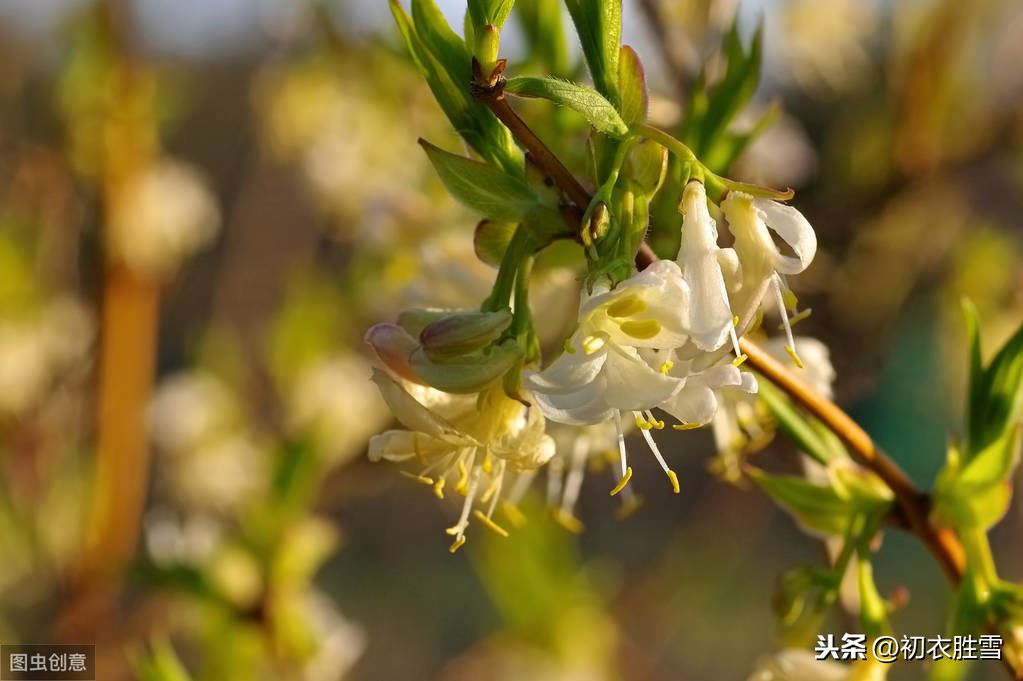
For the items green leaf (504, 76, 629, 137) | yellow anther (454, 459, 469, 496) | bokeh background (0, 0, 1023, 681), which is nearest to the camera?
green leaf (504, 76, 629, 137)

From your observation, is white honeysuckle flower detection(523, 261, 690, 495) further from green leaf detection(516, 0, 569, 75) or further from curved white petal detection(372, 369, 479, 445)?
green leaf detection(516, 0, 569, 75)

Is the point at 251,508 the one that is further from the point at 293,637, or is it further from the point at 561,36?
the point at 561,36

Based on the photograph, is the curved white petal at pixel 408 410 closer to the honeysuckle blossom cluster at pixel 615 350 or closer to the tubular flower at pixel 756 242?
the honeysuckle blossom cluster at pixel 615 350

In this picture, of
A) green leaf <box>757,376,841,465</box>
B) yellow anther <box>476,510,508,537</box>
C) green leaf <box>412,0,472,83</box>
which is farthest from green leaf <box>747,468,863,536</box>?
green leaf <box>412,0,472,83</box>

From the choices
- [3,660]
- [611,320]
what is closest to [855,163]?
[611,320]

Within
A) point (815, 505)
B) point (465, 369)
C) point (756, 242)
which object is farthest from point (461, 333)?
point (815, 505)

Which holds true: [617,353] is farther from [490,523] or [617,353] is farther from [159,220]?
[159,220]
